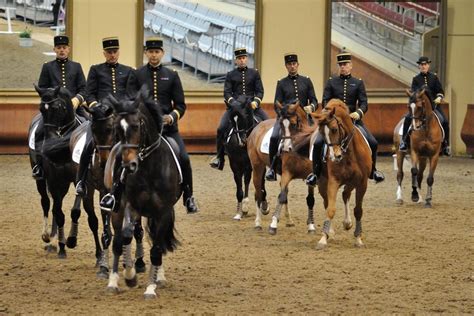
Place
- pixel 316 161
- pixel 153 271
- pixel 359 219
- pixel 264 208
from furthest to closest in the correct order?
1. pixel 264 208
2. pixel 316 161
3. pixel 359 219
4. pixel 153 271

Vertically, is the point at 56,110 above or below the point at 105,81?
below

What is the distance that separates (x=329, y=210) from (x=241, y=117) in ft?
12.4

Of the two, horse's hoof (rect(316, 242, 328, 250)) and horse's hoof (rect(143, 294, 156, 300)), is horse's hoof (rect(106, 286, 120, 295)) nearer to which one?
horse's hoof (rect(143, 294, 156, 300))

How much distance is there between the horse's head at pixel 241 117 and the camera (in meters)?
18.9

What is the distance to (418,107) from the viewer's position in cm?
2080

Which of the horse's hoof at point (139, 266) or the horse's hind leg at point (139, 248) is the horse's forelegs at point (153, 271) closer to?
the horse's hind leg at point (139, 248)

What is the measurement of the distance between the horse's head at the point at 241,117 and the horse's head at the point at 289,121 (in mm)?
1923

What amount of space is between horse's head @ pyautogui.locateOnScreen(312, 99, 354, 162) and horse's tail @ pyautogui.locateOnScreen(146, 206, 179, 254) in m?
3.45

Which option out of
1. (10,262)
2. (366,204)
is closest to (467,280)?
(10,262)

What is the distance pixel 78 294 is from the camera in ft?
39.6

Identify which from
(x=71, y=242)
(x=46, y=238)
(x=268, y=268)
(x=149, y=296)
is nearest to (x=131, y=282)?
(x=149, y=296)

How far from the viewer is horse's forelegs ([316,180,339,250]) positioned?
15562 millimetres

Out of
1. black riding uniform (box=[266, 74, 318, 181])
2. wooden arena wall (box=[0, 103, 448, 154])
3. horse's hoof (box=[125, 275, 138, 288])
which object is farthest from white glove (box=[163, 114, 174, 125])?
wooden arena wall (box=[0, 103, 448, 154])

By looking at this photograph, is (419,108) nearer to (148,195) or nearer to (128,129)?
(148,195)
